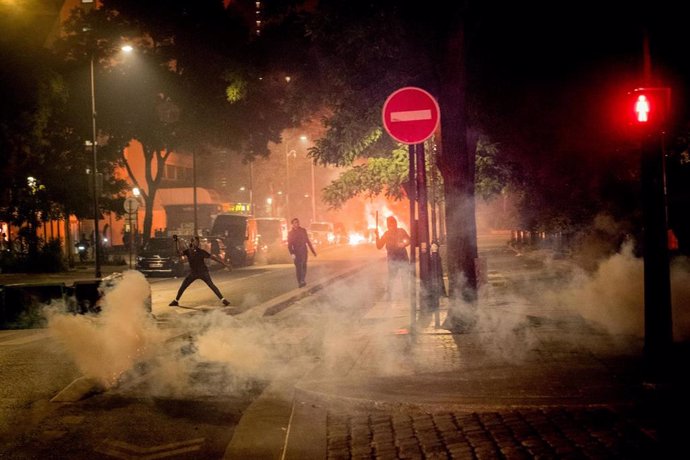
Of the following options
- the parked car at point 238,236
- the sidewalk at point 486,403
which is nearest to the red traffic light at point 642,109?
the sidewalk at point 486,403

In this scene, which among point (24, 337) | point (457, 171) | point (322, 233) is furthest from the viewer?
point (322, 233)

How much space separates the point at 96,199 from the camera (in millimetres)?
27281

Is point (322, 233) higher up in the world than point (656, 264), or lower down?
higher up

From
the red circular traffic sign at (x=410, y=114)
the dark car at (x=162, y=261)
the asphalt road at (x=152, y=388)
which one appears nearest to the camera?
the asphalt road at (x=152, y=388)

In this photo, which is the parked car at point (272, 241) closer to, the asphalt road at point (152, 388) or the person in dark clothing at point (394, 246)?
the person in dark clothing at point (394, 246)

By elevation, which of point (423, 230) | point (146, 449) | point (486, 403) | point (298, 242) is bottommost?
point (146, 449)

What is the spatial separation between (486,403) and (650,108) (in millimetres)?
3014

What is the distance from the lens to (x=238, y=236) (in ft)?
121

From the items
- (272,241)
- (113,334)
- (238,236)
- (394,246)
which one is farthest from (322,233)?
(113,334)

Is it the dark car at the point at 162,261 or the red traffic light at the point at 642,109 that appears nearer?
the red traffic light at the point at 642,109

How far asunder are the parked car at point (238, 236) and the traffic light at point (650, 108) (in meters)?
28.2

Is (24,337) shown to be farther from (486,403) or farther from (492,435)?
(492,435)

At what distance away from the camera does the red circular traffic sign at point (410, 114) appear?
28.2 ft

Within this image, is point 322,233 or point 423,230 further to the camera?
point 322,233
